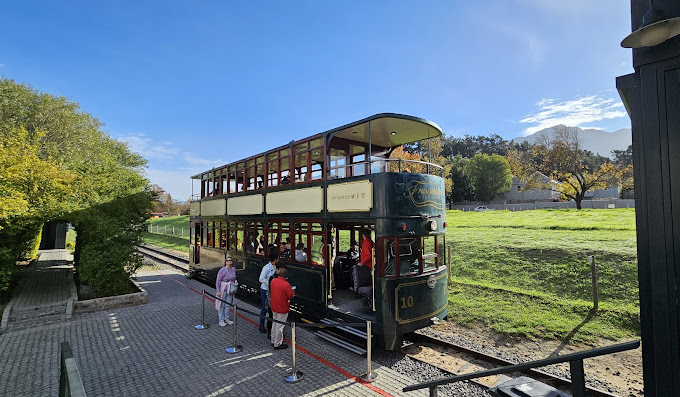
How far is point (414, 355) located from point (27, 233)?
13.9 meters

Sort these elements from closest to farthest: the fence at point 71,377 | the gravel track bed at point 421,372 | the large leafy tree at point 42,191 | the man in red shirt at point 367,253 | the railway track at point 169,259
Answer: the fence at point 71,377 → the gravel track bed at point 421,372 → the man in red shirt at point 367,253 → the large leafy tree at point 42,191 → the railway track at point 169,259

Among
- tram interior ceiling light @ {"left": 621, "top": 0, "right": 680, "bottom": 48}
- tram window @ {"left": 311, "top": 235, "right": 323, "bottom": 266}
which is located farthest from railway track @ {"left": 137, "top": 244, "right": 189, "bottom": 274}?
tram interior ceiling light @ {"left": 621, "top": 0, "right": 680, "bottom": 48}

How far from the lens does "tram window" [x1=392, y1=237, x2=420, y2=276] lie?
722 cm

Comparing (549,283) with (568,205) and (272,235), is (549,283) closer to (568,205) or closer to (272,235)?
(272,235)

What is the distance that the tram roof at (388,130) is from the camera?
7520 millimetres

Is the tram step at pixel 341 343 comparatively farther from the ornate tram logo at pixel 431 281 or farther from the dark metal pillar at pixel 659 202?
the dark metal pillar at pixel 659 202

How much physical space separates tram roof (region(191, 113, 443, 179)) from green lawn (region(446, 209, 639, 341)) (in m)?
5.26

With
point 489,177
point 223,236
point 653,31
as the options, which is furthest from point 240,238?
point 489,177

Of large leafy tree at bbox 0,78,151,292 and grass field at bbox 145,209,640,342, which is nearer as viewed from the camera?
grass field at bbox 145,209,640,342

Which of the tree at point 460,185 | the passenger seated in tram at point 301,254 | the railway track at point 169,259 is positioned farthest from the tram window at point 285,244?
the tree at point 460,185

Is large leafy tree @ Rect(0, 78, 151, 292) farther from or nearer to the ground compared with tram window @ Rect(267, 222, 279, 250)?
farther from the ground

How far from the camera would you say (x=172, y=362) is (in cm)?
693

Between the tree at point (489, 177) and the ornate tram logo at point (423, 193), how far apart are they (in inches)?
1810

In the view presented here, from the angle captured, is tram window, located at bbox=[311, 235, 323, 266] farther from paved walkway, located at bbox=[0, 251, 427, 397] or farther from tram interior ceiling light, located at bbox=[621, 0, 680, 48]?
tram interior ceiling light, located at bbox=[621, 0, 680, 48]
